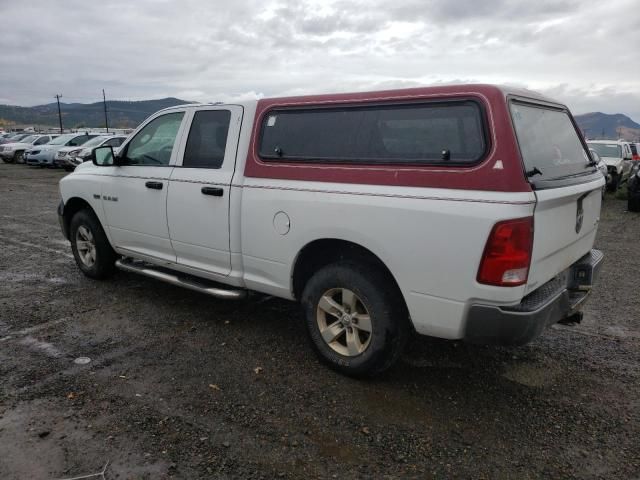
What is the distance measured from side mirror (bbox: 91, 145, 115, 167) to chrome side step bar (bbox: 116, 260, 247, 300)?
101cm

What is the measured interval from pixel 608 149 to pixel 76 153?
19.7m

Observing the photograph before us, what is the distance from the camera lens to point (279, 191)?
3.61 m

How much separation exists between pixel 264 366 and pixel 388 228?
1.50m

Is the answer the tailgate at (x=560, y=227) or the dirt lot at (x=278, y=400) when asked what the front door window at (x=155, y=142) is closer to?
the dirt lot at (x=278, y=400)

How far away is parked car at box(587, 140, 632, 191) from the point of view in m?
14.9

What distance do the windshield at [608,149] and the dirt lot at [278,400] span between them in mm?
12508

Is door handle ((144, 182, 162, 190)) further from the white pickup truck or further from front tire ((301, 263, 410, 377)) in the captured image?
front tire ((301, 263, 410, 377))

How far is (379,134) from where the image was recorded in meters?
3.23

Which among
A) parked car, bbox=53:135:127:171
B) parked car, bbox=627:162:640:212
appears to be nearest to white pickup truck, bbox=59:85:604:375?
parked car, bbox=627:162:640:212

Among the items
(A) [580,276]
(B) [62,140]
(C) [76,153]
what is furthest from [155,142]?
(B) [62,140]

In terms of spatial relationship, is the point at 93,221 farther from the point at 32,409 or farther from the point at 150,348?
the point at 32,409

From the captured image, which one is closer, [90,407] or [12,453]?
[12,453]

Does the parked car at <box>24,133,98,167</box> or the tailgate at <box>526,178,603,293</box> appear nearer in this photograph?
the tailgate at <box>526,178,603,293</box>

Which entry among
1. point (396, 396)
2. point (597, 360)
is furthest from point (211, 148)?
point (597, 360)
